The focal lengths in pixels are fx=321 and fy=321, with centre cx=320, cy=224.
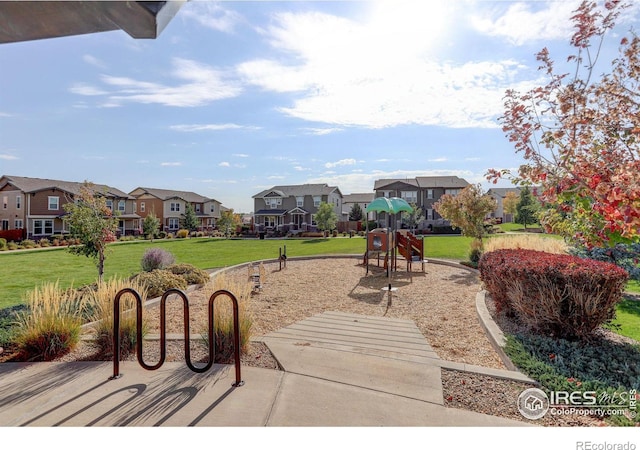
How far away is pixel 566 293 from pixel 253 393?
440cm

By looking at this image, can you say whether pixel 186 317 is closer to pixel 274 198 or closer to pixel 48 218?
pixel 48 218

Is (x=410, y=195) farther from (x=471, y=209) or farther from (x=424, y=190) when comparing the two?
(x=471, y=209)

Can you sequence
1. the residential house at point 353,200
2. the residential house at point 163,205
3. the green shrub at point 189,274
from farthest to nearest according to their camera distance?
the residential house at point 353,200, the residential house at point 163,205, the green shrub at point 189,274

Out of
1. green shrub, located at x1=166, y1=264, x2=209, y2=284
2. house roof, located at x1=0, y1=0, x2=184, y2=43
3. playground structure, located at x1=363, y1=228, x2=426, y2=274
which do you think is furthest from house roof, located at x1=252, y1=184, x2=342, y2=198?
house roof, located at x1=0, y1=0, x2=184, y2=43

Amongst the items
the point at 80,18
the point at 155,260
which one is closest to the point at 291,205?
A: the point at 155,260

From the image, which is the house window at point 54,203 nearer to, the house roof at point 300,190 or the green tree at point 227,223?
the green tree at point 227,223

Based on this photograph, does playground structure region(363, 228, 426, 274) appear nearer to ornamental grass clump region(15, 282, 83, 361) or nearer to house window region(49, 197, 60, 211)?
ornamental grass clump region(15, 282, 83, 361)

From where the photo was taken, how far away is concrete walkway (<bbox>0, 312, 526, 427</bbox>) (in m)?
2.78

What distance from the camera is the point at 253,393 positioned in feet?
10.4

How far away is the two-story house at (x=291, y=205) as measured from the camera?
4831 cm

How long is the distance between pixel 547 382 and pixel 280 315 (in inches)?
168

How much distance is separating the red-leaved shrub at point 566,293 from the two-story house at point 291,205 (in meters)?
41.8

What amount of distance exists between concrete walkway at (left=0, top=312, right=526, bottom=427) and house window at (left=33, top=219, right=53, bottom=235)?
38223 millimetres

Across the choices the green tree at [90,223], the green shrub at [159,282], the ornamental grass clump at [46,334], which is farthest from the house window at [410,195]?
the ornamental grass clump at [46,334]
